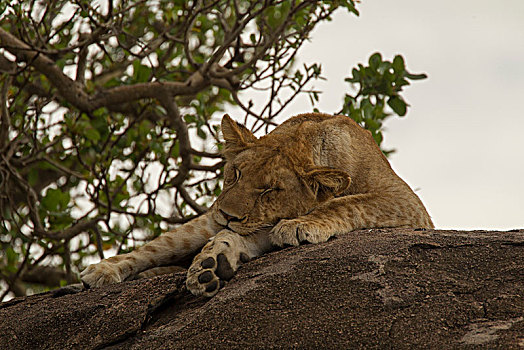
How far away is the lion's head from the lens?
447 cm

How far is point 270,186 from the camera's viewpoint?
452cm

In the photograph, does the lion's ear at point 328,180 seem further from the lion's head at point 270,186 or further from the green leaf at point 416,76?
the green leaf at point 416,76

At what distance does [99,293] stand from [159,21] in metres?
5.29

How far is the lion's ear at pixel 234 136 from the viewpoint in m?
4.98

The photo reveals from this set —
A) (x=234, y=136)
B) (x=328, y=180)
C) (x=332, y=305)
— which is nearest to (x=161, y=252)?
(x=234, y=136)

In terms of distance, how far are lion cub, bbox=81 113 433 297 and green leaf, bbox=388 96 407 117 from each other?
1.23 meters

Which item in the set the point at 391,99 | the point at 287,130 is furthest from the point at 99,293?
the point at 391,99

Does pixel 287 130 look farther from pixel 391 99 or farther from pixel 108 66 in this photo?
pixel 108 66

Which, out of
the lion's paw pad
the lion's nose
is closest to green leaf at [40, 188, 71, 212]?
the lion's nose

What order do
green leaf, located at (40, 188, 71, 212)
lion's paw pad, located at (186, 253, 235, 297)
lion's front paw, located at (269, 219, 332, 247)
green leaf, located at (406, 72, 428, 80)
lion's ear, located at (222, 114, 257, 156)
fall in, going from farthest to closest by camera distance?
green leaf, located at (40, 188, 71, 212), green leaf, located at (406, 72, 428, 80), lion's ear, located at (222, 114, 257, 156), lion's front paw, located at (269, 219, 332, 247), lion's paw pad, located at (186, 253, 235, 297)

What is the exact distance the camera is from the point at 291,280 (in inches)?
147

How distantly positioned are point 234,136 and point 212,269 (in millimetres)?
1362

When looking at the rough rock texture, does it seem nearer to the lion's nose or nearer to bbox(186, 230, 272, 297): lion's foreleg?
bbox(186, 230, 272, 297): lion's foreleg

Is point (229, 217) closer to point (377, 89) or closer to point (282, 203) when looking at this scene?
point (282, 203)
